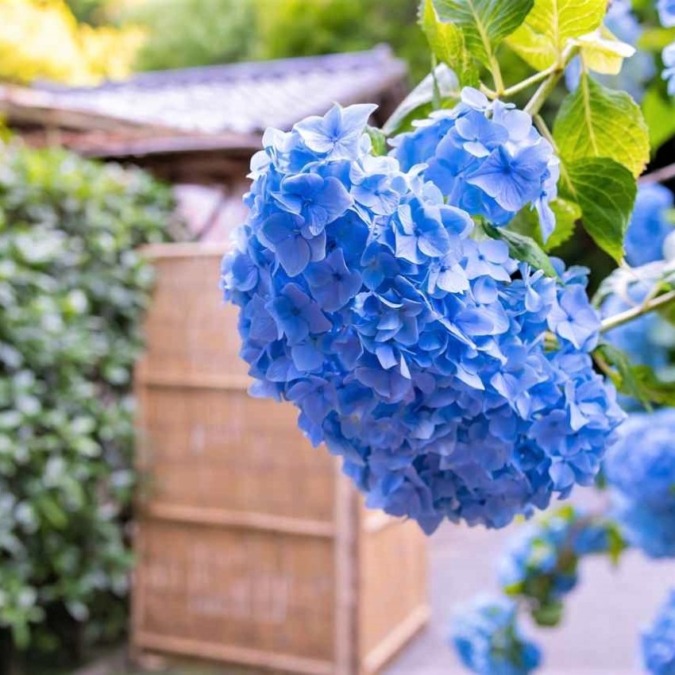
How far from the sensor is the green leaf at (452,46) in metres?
0.38

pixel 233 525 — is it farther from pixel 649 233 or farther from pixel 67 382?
pixel 649 233

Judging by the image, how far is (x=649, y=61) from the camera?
779 mm

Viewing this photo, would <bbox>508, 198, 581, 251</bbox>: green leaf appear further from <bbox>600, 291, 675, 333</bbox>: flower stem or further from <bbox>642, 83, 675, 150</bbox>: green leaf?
<bbox>642, 83, 675, 150</bbox>: green leaf

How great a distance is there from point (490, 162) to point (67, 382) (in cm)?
215

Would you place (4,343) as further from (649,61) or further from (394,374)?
(394,374)

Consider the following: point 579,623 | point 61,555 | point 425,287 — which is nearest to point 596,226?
point 425,287

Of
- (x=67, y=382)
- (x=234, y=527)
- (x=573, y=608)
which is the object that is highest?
(x=67, y=382)

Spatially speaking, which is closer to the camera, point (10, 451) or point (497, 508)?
point (497, 508)

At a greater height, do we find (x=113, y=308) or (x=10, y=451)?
(x=113, y=308)

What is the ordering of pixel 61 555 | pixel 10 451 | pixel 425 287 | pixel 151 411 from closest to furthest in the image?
1. pixel 425 287
2. pixel 10 451
3. pixel 61 555
4. pixel 151 411

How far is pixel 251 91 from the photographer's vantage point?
5.61 meters

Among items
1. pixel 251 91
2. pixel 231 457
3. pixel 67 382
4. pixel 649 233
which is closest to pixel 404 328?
pixel 649 233

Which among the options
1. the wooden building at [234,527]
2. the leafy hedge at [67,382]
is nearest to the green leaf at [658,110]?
the leafy hedge at [67,382]

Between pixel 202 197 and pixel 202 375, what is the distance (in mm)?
2035
